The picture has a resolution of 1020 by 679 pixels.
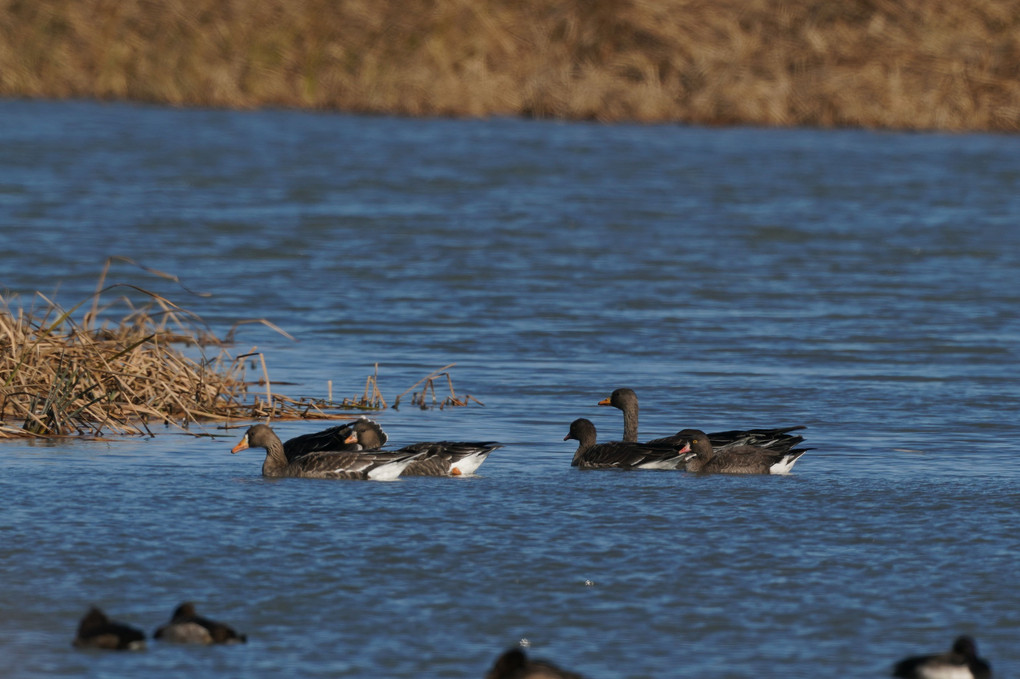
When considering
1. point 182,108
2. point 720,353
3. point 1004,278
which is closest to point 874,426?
point 720,353

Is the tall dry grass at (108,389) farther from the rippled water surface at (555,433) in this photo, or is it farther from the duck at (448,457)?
the duck at (448,457)

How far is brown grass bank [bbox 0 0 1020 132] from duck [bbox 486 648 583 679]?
3214 cm

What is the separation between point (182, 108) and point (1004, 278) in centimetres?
2785

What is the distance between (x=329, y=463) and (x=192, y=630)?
315 centimetres

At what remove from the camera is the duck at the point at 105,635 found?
6262mm

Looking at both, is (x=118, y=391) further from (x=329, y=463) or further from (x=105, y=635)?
(x=105, y=635)

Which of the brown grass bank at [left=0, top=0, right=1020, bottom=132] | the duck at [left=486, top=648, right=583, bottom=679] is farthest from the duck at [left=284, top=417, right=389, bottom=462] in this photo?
the brown grass bank at [left=0, top=0, right=1020, bottom=132]

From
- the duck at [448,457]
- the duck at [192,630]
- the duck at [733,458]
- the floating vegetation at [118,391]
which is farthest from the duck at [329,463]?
the duck at [192,630]

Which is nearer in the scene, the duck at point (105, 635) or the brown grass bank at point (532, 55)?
the duck at point (105, 635)

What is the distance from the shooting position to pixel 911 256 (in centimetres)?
2181

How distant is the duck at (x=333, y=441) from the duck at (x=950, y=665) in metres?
4.21

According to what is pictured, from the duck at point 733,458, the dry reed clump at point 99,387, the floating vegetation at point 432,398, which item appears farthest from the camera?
the floating vegetation at point 432,398

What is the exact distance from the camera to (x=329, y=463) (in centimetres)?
947

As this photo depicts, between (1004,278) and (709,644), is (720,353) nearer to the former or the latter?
(1004,278)
